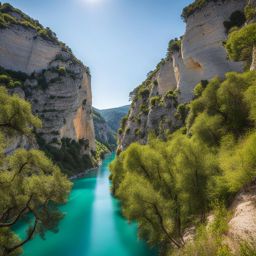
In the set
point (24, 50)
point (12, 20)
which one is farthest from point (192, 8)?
point (12, 20)

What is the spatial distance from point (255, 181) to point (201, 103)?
56.7 ft

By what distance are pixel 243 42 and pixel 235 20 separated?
15212 mm

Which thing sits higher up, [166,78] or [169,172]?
[166,78]

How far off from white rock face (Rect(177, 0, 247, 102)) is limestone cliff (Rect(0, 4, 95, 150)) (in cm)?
3525

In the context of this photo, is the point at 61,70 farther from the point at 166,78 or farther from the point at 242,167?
the point at 242,167

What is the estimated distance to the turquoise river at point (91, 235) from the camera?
65.9 feet

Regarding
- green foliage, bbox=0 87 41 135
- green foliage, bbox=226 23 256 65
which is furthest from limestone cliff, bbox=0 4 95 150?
green foliage, bbox=0 87 41 135

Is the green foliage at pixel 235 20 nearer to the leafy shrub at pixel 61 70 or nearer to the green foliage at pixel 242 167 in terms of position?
the green foliage at pixel 242 167

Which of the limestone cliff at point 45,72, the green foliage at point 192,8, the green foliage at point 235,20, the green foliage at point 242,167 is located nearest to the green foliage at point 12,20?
the limestone cliff at point 45,72

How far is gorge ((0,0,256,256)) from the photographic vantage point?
13.0m

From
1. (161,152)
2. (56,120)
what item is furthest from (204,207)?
(56,120)

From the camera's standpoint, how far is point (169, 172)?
17922 millimetres

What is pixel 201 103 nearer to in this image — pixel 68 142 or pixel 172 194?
pixel 172 194

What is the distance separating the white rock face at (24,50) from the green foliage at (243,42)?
56.2 meters
